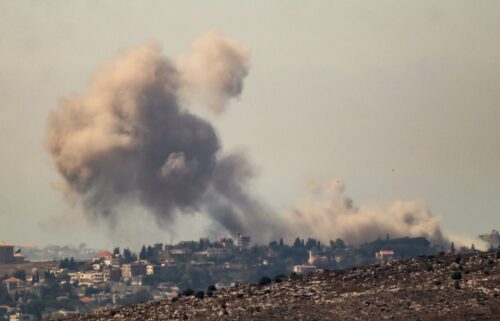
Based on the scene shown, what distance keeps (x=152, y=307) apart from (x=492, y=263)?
3059 centimetres

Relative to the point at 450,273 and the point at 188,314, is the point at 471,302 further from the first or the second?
the point at 188,314

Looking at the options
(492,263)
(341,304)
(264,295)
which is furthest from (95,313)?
(492,263)

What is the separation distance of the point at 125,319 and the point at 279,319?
55.5ft

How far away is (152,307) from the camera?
131 meters

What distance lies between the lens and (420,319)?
114 m

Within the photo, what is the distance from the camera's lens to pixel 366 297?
12106 centimetres

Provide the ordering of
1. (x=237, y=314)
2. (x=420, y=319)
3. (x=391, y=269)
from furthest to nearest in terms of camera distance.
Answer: (x=391, y=269), (x=237, y=314), (x=420, y=319)

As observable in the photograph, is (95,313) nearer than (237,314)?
No

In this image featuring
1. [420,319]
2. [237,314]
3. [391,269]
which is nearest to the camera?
[420,319]

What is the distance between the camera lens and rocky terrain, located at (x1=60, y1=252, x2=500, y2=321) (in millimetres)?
116312

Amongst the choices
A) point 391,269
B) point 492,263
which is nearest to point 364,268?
point 391,269

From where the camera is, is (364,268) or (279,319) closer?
(279,319)

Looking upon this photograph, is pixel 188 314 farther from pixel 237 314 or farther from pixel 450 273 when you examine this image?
pixel 450 273

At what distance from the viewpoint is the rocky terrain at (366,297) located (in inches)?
4579
